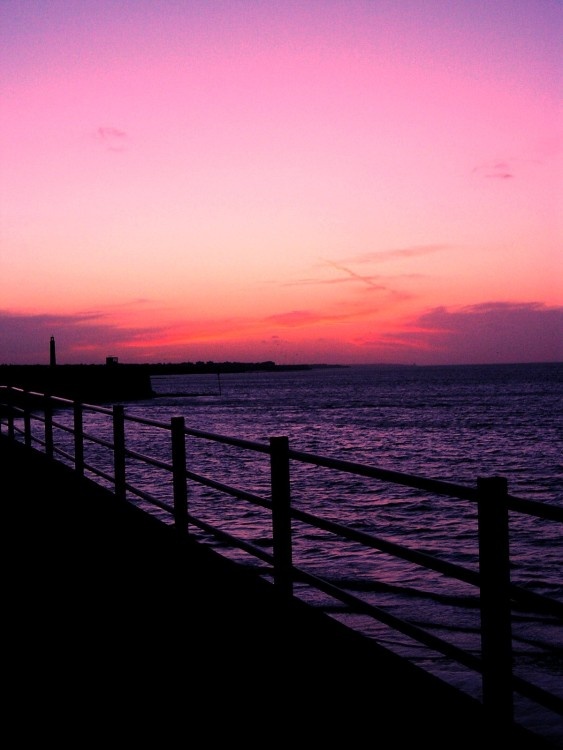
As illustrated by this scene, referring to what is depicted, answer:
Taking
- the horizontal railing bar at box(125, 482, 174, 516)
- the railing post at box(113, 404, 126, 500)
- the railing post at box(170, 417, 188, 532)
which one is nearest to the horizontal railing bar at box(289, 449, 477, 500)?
the railing post at box(170, 417, 188, 532)

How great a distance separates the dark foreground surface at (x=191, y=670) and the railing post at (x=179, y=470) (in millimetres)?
609

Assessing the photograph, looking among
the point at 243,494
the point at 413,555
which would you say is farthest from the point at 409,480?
the point at 243,494

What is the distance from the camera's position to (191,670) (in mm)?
4527

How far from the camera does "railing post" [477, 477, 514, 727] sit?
3328mm

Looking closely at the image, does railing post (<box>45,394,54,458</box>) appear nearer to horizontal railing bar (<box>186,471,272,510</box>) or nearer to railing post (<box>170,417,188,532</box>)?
railing post (<box>170,417,188,532</box>)

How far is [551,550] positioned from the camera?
15.6 metres

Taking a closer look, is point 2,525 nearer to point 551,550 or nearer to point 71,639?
point 71,639

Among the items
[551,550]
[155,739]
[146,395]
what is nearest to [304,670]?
[155,739]

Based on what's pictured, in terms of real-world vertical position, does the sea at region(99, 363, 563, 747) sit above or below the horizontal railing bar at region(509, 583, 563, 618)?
below

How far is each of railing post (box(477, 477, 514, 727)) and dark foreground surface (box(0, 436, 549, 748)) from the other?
14cm

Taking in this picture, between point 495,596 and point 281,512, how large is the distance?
2.24 meters

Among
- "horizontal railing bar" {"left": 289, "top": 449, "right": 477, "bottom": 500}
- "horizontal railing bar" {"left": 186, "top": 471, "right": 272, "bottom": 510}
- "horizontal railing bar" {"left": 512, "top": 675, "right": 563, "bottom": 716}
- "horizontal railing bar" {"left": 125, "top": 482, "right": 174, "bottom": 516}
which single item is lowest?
"horizontal railing bar" {"left": 125, "top": 482, "right": 174, "bottom": 516}

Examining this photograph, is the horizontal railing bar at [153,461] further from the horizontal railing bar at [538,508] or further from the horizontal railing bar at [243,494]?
the horizontal railing bar at [538,508]

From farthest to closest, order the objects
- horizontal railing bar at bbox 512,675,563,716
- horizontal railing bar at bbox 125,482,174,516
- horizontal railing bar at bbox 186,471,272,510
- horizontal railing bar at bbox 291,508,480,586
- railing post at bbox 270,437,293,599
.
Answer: horizontal railing bar at bbox 125,482,174,516, horizontal railing bar at bbox 186,471,272,510, railing post at bbox 270,437,293,599, horizontal railing bar at bbox 291,508,480,586, horizontal railing bar at bbox 512,675,563,716
